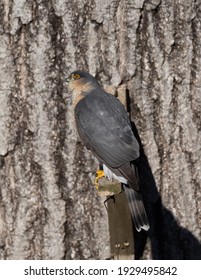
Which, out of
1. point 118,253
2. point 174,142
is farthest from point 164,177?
point 118,253

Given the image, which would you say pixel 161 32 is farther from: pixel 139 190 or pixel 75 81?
pixel 139 190

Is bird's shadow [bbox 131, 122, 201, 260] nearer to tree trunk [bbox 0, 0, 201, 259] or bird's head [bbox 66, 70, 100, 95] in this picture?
tree trunk [bbox 0, 0, 201, 259]

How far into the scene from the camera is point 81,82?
17.2 ft

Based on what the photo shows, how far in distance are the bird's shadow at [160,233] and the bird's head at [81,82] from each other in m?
0.38

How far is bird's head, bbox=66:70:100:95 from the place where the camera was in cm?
522

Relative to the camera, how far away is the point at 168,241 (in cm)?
552

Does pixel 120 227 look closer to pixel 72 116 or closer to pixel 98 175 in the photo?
pixel 98 175

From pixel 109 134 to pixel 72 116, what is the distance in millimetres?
306

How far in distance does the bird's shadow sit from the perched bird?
0.70 feet

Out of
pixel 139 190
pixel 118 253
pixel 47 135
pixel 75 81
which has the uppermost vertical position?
pixel 75 81

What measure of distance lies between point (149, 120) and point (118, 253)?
2.96 feet

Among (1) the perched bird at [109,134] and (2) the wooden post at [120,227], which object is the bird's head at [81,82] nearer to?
(1) the perched bird at [109,134]

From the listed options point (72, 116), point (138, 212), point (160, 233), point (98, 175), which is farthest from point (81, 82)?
point (160, 233)

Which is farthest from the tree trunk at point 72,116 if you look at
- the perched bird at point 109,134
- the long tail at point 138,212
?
the long tail at point 138,212
